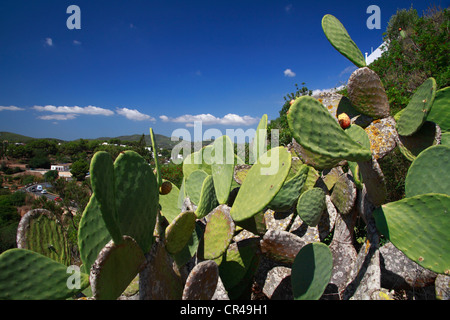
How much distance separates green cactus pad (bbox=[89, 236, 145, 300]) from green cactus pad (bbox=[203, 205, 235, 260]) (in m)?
0.40

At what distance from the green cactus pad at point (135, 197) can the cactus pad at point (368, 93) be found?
1529 mm

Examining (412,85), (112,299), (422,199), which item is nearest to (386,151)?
(422,199)

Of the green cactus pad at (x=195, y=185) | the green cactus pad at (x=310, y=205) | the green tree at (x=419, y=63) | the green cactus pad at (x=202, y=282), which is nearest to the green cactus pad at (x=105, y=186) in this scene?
the green cactus pad at (x=202, y=282)

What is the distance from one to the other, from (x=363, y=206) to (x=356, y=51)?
119cm

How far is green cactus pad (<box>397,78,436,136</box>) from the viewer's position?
1.46 meters

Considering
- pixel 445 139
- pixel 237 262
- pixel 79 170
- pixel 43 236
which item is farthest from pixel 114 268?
pixel 79 170

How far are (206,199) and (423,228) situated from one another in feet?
3.28

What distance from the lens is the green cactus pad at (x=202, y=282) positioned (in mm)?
907

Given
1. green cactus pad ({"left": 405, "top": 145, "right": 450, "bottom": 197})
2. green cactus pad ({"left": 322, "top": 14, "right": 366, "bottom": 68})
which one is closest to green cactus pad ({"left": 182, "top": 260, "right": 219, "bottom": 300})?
green cactus pad ({"left": 405, "top": 145, "right": 450, "bottom": 197})

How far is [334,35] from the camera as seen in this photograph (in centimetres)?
178

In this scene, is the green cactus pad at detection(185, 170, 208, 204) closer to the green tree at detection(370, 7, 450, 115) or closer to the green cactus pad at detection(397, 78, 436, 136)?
the green cactus pad at detection(397, 78, 436, 136)

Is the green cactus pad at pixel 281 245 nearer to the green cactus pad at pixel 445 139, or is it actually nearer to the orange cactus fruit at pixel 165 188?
the orange cactus fruit at pixel 165 188

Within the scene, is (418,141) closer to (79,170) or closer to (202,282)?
(202,282)
